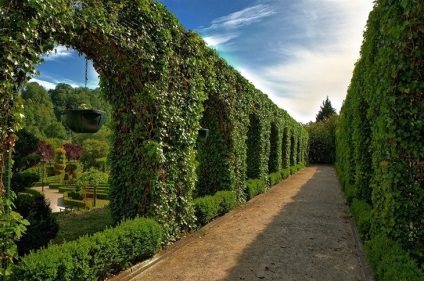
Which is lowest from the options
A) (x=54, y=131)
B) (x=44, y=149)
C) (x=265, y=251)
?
(x=265, y=251)

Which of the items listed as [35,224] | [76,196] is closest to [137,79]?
[35,224]

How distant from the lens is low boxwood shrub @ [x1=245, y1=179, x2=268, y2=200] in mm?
11156

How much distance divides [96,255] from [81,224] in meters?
3.96

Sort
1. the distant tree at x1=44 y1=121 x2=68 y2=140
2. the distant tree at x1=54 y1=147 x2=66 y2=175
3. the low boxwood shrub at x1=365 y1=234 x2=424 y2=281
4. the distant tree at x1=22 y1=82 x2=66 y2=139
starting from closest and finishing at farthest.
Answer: the low boxwood shrub at x1=365 y1=234 x2=424 y2=281 → the distant tree at x1=54 y1=147 x2=66 y2=175 → the distant tree at x1=22 y1=82 x2=66 y2=139 → the distant tree at x1=44 y1=121 x2=68 y2=140

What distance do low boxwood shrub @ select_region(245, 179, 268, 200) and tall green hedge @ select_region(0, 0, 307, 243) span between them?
4.47 meters

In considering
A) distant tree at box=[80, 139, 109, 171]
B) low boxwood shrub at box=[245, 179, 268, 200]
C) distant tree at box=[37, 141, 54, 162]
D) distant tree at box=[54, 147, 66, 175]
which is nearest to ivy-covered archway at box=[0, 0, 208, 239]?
low boxwood shrub at box=[245, 179, 268, 200]

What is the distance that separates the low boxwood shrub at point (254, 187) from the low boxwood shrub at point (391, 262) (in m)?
6.37

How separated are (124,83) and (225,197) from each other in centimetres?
459

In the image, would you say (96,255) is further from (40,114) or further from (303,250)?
(40,114)

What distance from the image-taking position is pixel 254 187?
11.7 meters

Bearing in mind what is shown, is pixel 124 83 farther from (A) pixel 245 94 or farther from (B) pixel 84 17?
(A) pixel 245 94

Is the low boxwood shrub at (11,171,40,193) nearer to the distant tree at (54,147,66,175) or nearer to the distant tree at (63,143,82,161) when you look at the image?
the distant tree at (54,147,66,175)

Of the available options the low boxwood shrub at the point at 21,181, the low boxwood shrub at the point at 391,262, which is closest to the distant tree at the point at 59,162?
the low boxwood shrub at the point at 21,181

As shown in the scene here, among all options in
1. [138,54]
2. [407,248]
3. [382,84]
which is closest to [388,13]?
[382,84]
